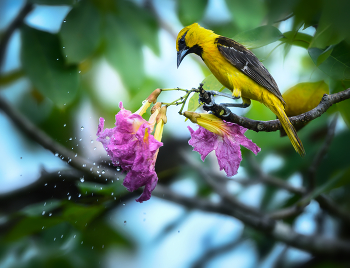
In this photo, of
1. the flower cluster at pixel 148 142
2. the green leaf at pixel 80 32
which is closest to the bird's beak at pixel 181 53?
the flower cluster at pixel 148 142

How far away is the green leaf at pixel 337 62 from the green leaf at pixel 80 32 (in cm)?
57

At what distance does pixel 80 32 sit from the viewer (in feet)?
Answer: 2.74

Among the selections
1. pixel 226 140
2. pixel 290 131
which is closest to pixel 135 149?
pixel 226 140

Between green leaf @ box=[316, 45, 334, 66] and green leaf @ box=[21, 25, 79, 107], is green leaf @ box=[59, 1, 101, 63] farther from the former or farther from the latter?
green leaf @ box=[316, 45, 334, 66]

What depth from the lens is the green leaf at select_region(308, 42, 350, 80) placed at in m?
0.53

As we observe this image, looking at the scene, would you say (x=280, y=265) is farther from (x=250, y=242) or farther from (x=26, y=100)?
(x=26, y=100)

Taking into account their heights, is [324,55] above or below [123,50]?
above

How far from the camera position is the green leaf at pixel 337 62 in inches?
20.9

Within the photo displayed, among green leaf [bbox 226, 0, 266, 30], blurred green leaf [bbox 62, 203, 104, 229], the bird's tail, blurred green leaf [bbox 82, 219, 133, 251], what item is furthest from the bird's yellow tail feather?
blurred green leaf [bbox 82, 219, 133, 251]

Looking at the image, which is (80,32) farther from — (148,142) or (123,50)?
(148,142)

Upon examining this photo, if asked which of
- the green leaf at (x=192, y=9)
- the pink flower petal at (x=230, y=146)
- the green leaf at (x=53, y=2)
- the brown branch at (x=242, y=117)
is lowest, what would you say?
the pink flower petal at (x=230, y=146)

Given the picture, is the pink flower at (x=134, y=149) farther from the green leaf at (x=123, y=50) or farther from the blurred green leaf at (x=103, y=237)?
the blurred green leaf at (x=103, y=237)

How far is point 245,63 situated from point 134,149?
0.27 metres

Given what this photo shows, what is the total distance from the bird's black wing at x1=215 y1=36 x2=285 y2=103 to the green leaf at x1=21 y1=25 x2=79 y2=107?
0.48m
